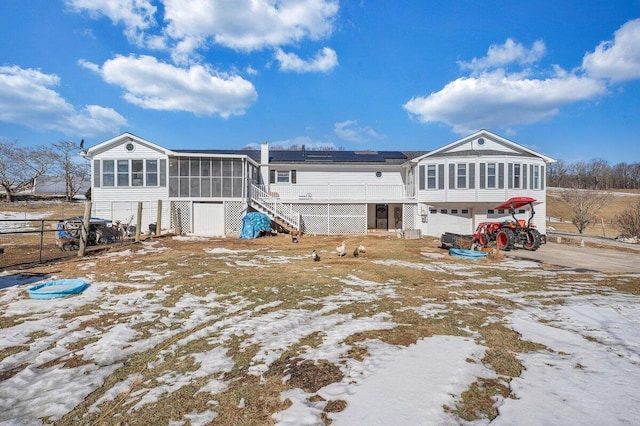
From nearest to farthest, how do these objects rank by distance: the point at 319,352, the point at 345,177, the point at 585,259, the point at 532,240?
the point at 319,352 < the point at 585,259 < the point at 532,240 < the point at 345,177

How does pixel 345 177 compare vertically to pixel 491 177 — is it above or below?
above

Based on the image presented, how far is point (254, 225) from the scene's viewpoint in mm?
19688

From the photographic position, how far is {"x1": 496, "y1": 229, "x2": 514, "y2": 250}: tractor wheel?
15227 millimetres

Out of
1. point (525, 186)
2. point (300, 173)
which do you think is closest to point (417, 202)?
point (525, 186)

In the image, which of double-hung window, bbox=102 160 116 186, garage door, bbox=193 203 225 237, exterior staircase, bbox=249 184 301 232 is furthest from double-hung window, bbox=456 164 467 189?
double-hung window, bbox=102 160 116 186

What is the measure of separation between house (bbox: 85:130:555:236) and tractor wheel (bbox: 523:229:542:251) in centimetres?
488

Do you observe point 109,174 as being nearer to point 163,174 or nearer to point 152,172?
point 152,172

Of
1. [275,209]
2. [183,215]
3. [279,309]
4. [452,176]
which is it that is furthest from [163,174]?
[452,176]

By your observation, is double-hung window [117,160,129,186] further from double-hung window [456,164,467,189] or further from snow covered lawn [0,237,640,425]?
double-hung window [456,164,467,189]

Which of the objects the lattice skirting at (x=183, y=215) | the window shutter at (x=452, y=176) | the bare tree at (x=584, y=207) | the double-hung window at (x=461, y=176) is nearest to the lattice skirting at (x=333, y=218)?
the window shutter at (x=452, y=176)

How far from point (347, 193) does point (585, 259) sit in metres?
13.2

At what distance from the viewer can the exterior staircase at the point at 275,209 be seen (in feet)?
68.5

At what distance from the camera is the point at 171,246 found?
15742 mm

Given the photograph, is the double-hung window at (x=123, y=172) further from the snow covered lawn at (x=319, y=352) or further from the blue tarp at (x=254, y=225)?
the snow covered lawn at (x=319, y=352)
